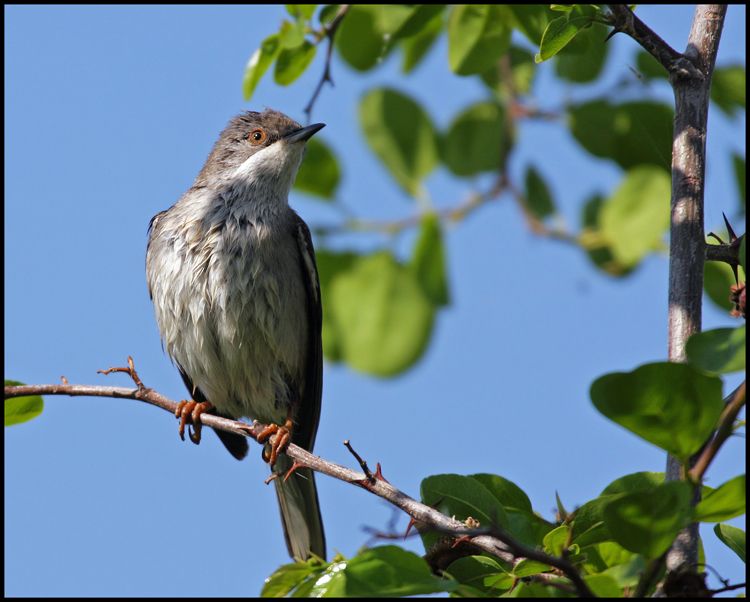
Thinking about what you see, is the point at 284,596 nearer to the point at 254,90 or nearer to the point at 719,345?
the point at 719,345

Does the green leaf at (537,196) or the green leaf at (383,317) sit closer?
the green leaf at (383,317)

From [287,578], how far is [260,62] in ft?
9.19

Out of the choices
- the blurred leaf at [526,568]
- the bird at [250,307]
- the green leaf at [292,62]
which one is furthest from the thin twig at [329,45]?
the blurred leaf at [526,568]

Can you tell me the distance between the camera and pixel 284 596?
2.91 m

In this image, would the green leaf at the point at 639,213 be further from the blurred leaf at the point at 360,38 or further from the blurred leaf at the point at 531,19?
the blurred leaf at the point at 360,38

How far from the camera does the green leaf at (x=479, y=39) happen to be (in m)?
4.83

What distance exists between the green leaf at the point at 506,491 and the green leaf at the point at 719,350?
1192 mm

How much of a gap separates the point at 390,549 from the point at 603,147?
3.81 meters

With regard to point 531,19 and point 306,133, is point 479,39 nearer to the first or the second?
point 531,19

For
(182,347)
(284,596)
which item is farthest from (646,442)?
→ (182,347)

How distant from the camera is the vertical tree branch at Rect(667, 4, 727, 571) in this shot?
2980 mm

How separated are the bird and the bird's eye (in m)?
0.20

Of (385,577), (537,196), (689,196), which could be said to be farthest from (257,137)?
(385,577)

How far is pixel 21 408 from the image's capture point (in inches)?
158
